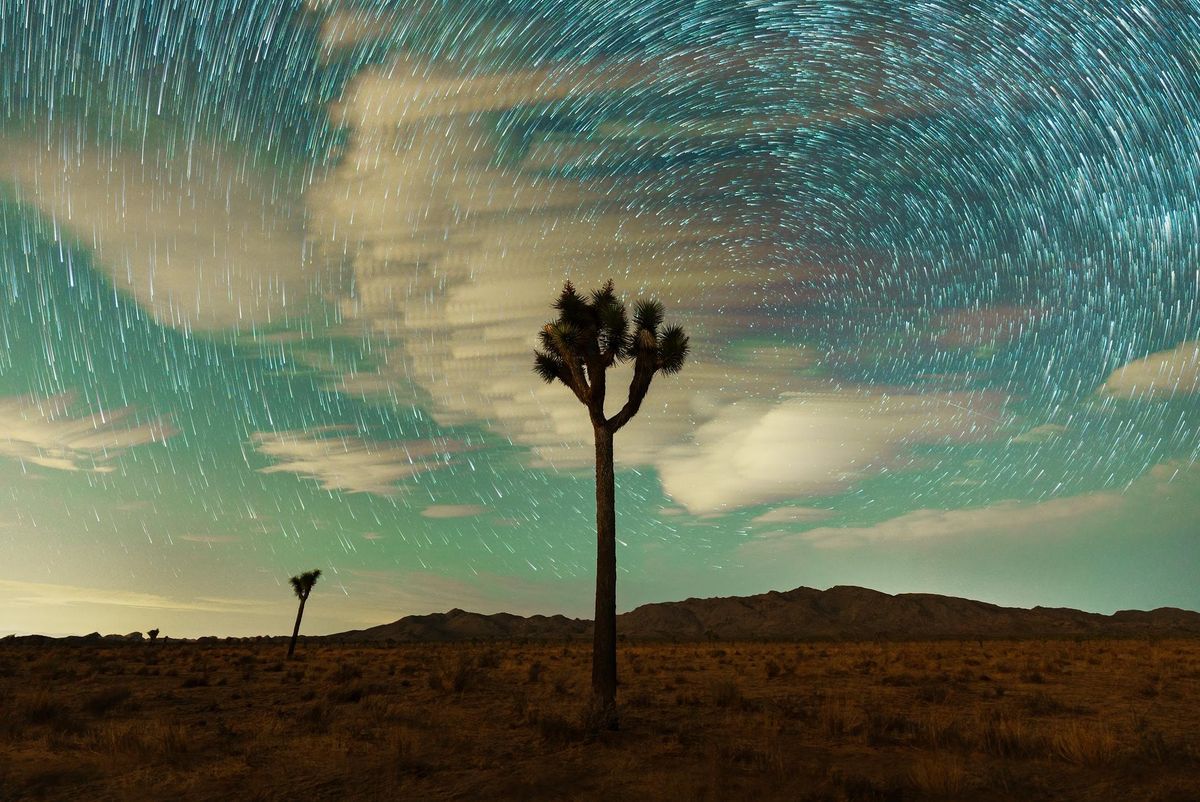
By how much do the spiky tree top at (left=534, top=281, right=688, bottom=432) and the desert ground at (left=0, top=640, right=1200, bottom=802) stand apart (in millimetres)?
6532

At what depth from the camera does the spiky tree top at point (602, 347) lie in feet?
56.1

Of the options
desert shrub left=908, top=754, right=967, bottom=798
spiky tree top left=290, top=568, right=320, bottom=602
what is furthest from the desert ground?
spiky tree top left=290, top=568, right=320, bottom=602

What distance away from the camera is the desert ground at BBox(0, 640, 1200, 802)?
394 inches

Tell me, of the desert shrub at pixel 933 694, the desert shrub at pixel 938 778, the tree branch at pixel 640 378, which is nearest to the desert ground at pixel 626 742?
the desert shrub at pixel 938 778

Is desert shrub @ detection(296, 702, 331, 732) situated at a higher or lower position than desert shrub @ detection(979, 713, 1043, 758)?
lower

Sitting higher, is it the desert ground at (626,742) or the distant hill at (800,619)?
the distant hill at (800,619)

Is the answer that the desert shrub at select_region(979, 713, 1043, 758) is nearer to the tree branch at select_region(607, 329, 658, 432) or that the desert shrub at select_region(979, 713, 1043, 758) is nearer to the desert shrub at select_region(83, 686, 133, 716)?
the tree branch at select_region(607, 329, 658, 432)

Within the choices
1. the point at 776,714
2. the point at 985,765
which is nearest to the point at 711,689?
the point at 776,714

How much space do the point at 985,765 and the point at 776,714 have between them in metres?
5.42

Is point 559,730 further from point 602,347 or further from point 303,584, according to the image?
point 303,584

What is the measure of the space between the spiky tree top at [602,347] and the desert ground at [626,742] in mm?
6532

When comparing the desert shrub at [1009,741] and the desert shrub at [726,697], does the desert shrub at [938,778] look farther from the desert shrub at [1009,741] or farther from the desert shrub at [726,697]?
the desert shrub at [726,697]

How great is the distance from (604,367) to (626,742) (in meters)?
7.67

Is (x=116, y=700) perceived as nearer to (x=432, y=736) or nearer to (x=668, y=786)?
(x=432, y=736)
